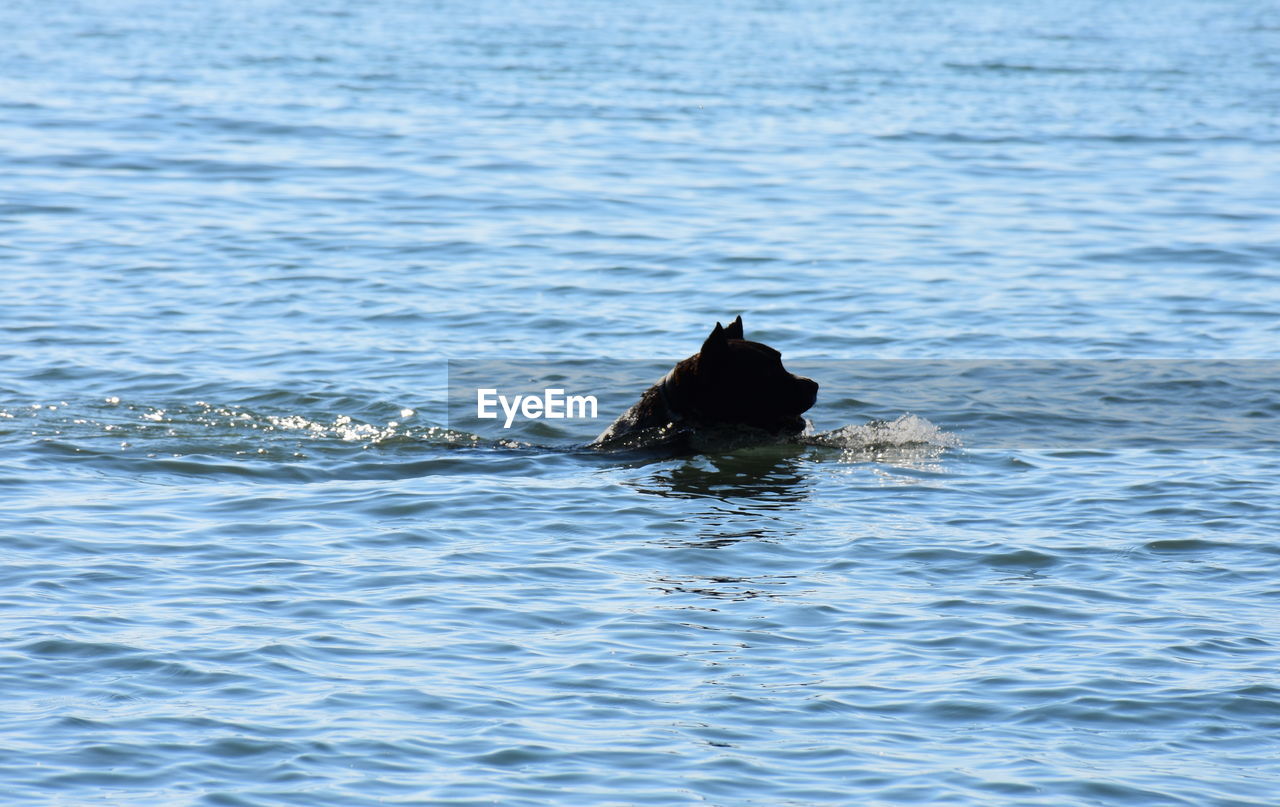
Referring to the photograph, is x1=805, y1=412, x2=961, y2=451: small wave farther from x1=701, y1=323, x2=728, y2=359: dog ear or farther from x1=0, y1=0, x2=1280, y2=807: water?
x1=701, y1=323, x2=728, y2=359: dog ear

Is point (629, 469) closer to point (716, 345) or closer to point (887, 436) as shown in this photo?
point (716, 345)

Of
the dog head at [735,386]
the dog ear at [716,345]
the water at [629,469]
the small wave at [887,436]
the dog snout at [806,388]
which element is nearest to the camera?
the water at [629,469]

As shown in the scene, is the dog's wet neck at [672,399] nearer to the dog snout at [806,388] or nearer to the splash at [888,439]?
the dog snout at [806,388]

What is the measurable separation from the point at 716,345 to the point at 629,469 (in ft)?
3.38

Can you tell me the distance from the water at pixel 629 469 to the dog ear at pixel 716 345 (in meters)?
0.82

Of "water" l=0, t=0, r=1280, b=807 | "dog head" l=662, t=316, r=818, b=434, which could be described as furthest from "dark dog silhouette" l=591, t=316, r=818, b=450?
"water" l=0, t=0, r=1280, b=807

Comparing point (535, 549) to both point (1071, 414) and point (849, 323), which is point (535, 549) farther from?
point (849, 323)

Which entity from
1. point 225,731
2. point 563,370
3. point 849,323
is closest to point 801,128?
point 849,323

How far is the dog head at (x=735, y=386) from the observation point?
1088cm

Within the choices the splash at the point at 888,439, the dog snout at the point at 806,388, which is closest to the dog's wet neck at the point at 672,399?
the dog snout at the point at 806,388

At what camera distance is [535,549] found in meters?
9.07

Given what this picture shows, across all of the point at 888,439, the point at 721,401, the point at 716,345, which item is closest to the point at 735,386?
the point at 721,401

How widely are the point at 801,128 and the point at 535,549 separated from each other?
65.1 feet

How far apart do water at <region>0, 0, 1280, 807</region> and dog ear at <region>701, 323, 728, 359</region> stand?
0.82m
